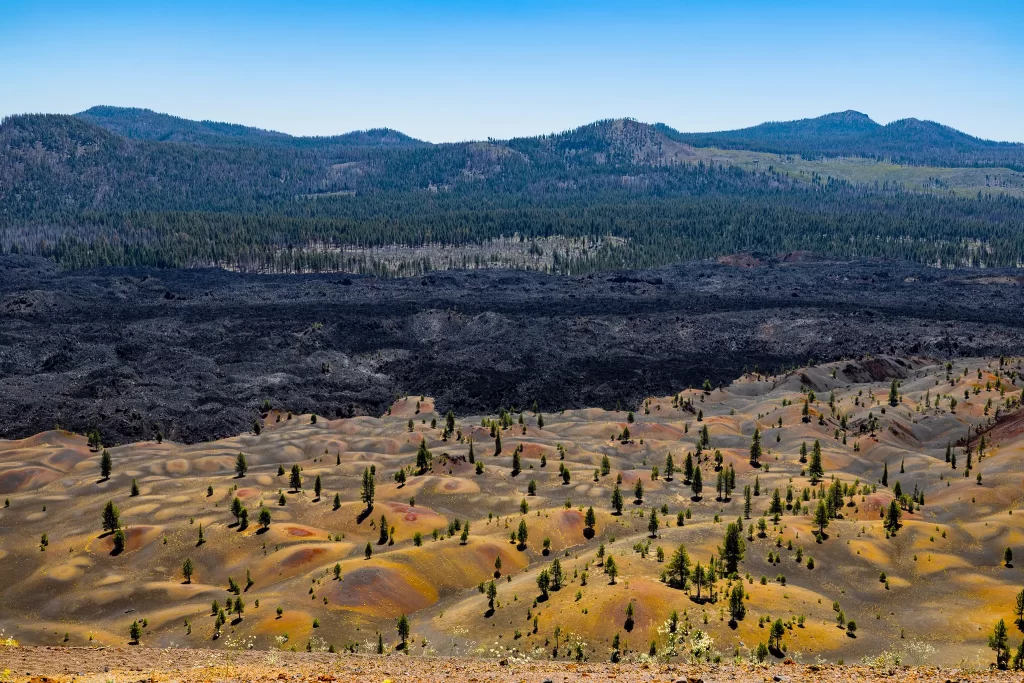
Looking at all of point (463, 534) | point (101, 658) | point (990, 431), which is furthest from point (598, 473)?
point (101, 658)

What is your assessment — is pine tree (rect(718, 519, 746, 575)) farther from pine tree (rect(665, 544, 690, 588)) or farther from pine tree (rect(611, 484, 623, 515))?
pine tree (rect(611, 484, 623, 515))

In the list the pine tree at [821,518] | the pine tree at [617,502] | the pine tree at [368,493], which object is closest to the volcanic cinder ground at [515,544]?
the pine tree at [368,493]

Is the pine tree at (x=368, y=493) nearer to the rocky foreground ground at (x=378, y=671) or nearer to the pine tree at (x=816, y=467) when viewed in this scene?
the rocky foreground ground at (x=378, y=671)

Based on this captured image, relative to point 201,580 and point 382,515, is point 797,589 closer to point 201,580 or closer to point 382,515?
point 382,515

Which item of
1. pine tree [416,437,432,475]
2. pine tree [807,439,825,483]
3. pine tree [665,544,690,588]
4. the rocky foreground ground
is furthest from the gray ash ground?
the rocky foreground ground

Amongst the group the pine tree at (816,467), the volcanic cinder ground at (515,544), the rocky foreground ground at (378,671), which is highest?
the rocky foreground ground at (378,671)

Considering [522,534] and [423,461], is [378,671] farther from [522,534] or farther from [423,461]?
[423,461]

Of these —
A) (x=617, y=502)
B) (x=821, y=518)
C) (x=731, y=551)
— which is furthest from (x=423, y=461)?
(x=821, y=518)
